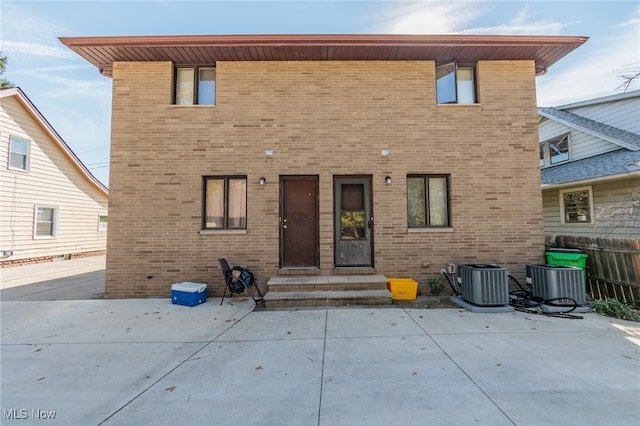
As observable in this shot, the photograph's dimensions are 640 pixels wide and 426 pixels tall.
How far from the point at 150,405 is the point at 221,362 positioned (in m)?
0.94

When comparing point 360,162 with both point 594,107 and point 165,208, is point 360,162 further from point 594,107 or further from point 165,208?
point 594,107

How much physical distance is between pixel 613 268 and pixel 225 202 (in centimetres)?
877

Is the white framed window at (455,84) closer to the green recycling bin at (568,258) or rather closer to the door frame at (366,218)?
the door frame at (366,218)

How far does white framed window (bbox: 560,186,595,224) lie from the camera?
9562mm

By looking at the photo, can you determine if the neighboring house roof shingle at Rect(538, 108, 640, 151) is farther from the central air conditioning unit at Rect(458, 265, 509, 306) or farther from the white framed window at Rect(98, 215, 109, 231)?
the white framed window at Rect(98, 215, 109, 231)

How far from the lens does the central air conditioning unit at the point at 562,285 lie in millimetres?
5508

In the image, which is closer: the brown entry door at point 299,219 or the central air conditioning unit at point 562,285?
the central air conditioning unit at point 562,285

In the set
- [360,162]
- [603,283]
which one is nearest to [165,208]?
[360,162]

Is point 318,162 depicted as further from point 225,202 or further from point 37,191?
point 37,191

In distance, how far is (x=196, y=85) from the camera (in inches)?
282

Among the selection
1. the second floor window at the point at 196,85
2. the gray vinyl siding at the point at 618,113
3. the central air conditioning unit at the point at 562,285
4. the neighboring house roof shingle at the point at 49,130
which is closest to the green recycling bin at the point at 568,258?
the central air conditioning unit at the point at 562,285

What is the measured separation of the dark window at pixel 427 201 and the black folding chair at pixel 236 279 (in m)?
4.10

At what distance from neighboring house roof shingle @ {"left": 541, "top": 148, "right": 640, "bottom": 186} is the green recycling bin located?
3643mm

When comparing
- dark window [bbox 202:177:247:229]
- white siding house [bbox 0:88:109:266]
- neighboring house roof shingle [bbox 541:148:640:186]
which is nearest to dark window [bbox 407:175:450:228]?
dark window [bbox 202:177:247:229]
